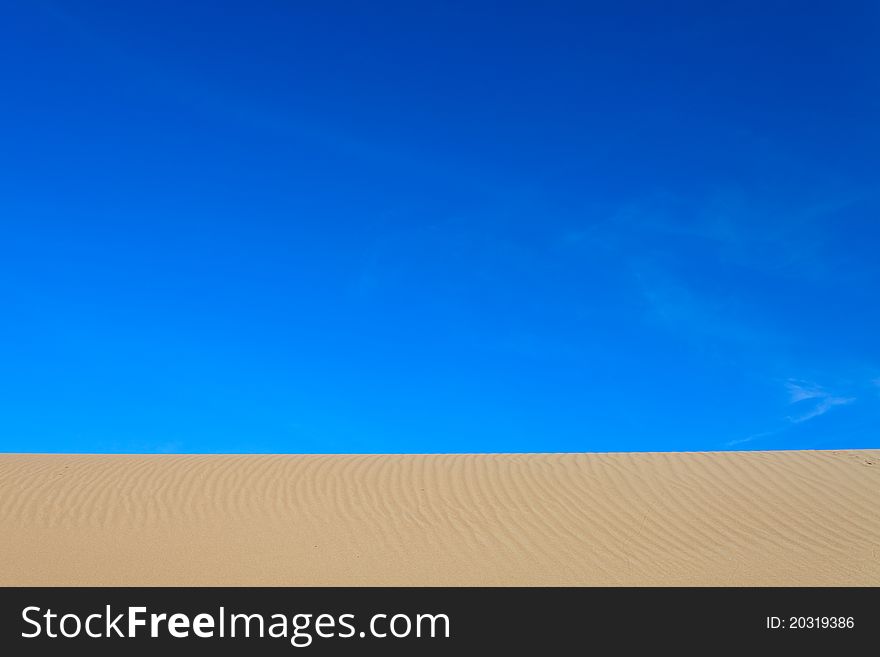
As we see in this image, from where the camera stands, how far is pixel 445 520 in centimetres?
1387

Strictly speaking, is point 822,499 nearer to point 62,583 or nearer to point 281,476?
point 281,476

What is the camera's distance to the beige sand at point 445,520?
11.0 m
